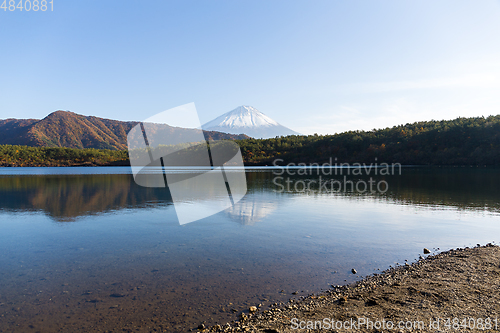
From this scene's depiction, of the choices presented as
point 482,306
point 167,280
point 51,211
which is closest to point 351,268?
point 482,306

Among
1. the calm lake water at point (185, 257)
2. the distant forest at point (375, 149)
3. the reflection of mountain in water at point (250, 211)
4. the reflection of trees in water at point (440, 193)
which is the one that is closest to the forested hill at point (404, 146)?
the distant forest at point (375, 149)

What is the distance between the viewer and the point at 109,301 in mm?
5547

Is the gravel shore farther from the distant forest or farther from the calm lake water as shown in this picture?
the distant forest

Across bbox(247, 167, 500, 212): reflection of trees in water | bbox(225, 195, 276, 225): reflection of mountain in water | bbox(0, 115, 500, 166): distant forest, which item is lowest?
bbox(225, 195, 276, 225): reflection of mountain in water

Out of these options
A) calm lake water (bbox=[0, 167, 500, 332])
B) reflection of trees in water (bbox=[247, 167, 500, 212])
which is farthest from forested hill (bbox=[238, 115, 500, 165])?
calm lake water (bbox=[0, 167, 500, 332])

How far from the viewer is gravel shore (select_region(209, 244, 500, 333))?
173 inches

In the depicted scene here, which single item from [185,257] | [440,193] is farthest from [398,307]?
[440,193]

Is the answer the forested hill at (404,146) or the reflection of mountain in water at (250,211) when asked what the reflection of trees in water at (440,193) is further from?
the forested hill at (404,146)

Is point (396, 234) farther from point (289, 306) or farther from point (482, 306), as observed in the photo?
point (289, 306)

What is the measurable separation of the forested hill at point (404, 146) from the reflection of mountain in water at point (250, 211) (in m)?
103

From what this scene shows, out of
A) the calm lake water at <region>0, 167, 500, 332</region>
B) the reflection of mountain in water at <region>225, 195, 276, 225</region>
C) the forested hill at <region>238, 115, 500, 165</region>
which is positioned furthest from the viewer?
the forested hill at <region>238, 115, 500, 165</region>

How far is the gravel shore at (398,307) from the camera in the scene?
173 inches

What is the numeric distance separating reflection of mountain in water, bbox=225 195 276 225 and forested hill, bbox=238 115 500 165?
103212mm

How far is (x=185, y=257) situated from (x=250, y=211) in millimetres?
8202
